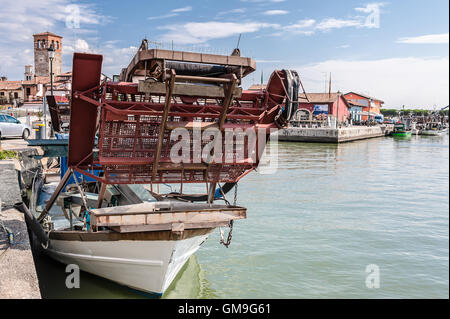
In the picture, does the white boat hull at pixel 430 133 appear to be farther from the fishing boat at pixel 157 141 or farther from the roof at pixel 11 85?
the fishing boat at pixel 157 141

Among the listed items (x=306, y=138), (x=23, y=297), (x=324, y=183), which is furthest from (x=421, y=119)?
(x=23, y=297)

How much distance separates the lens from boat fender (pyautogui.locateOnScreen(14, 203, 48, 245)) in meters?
8.39

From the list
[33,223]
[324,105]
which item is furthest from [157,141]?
[324,105]

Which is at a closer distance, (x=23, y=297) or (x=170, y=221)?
(x=23, y=297)

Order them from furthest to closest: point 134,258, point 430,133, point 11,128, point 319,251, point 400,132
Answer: point 430,133 < point 400,132 < point 11,128 < point 319,251 < point 134,258

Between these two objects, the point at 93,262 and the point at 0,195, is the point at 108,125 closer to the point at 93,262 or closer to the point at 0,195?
the point at 93,262

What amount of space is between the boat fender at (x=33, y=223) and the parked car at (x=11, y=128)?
59.6ft

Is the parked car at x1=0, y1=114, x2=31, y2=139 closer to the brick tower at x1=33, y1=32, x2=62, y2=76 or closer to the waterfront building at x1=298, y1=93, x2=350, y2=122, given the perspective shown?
the waterfront building at x1=298, y1=93, x2=350, y2=122

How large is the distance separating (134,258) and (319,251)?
574cm

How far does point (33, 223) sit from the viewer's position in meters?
8.39

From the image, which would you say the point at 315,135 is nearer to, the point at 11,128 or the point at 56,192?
the point at 11,128

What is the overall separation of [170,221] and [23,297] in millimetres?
2505

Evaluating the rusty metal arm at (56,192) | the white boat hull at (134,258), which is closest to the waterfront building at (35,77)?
the rusty metal arm at (56,192)
